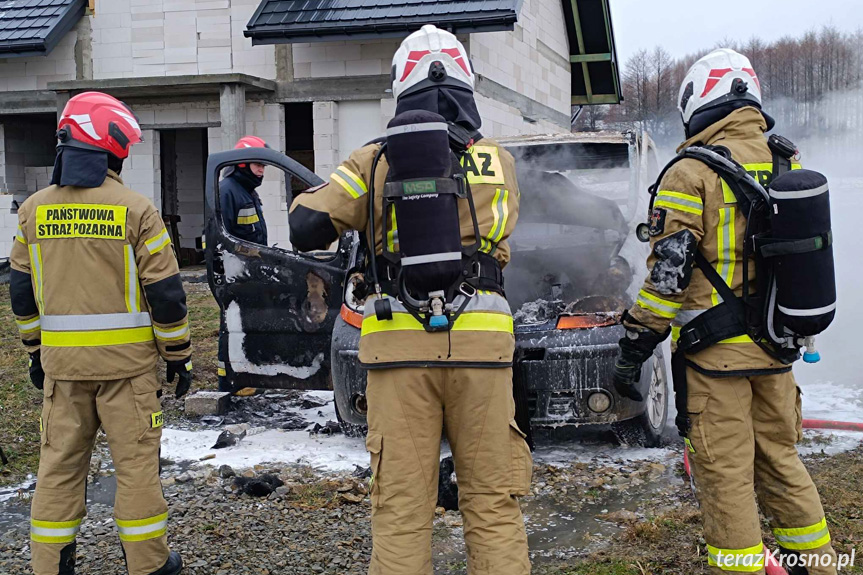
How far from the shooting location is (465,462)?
2695mm

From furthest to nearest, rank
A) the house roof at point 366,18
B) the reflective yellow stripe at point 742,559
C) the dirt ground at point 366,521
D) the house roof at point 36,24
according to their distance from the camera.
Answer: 1. the house roof at point 36,24
2. the house roof at point 366,18
3. the dirt ground at point 366,521
4. the reflective yellow stripe at point 742,559

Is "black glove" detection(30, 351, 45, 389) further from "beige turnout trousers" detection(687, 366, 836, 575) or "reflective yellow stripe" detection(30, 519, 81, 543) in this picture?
"beige turnout trousers" detection(687, 366, 836, 575)

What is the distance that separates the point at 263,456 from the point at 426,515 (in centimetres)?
252

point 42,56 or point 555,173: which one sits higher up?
point 42,56

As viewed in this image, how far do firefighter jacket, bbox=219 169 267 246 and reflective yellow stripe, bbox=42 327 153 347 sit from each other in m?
2.45

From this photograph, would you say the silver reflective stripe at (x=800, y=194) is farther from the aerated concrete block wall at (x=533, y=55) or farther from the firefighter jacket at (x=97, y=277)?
the aerated concrete block wall at (x=533, y=55)

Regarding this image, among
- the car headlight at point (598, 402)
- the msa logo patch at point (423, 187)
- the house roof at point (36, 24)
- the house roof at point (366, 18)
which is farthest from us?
the house roof at point (36, 24)

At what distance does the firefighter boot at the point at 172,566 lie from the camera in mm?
3239

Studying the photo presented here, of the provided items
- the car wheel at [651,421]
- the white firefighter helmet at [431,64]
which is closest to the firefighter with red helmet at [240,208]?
the car wheel at [651,421]

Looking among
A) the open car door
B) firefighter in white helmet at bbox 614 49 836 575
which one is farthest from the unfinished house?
firefighter in white helmet at bbox 614 49 836 575

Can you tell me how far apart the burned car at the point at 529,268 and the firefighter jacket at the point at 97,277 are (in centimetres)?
160

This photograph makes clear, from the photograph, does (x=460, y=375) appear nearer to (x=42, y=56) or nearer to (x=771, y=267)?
(x=771, y=267)

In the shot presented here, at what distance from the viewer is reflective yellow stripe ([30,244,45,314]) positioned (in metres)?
3.22

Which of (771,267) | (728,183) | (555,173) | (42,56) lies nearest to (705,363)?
(771,267)
